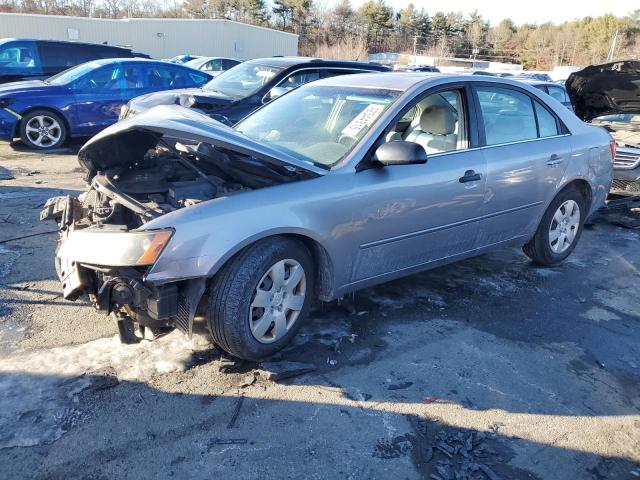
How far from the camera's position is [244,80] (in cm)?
837

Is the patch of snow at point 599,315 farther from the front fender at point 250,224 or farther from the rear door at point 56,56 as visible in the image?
the rear door at point 56,56

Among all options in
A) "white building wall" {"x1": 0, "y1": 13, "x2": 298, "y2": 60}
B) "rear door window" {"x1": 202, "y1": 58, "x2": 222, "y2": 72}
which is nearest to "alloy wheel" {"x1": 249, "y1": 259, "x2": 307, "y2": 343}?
"rear door window" {"x1": 202, "y1": 58, "x2": 222, "y2": 72}

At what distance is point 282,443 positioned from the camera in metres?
2.54

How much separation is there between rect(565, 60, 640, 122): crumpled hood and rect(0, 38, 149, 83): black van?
9482 millimetres

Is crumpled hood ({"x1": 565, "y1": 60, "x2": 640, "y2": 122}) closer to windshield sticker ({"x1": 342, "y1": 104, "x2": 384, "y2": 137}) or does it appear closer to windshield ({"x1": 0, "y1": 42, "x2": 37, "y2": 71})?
windshield sticker ({"x1": 342, "y1": 104, "x2": 384, "y2": 137})

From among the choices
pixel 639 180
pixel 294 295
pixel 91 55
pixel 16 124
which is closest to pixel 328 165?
pixel 294 295

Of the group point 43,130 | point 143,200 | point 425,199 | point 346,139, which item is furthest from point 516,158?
point 43,130

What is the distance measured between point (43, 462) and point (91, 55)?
11282 mm

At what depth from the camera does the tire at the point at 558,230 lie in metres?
4.85

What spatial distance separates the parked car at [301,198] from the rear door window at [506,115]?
14 mm

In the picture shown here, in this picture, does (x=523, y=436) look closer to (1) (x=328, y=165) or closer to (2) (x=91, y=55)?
(1) (x=328, y=165)

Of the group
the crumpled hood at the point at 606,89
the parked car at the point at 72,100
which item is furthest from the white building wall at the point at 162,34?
the crumpled hood at the point at 606,89

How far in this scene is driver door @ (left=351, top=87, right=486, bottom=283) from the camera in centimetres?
344

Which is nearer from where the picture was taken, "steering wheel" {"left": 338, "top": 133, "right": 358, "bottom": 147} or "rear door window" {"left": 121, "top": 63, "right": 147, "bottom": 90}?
"steering wheel" {"left": 338, "top": 133, "right": 358, "bottom": 147}
